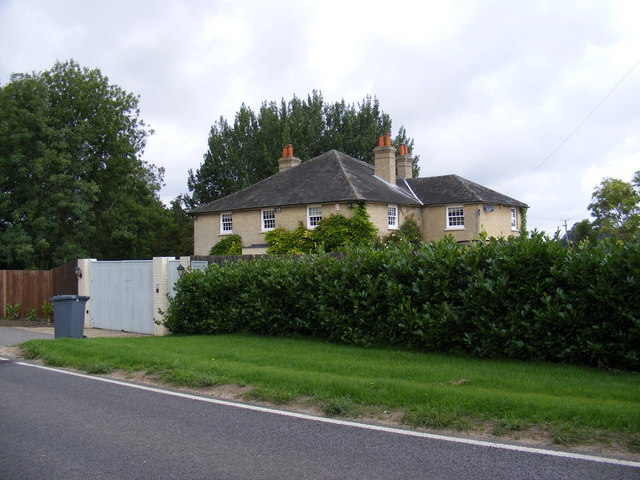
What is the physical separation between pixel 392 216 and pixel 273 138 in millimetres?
22164

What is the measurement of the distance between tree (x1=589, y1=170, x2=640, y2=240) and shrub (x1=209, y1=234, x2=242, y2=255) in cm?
2771

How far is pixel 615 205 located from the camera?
155ft

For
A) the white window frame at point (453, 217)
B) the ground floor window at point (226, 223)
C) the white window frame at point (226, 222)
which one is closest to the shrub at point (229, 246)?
the white window frame at point (226, 222)

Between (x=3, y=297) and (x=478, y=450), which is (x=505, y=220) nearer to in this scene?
(x=3, y=297)

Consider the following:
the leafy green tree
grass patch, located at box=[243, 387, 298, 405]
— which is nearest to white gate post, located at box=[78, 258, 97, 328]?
the leafy green tree

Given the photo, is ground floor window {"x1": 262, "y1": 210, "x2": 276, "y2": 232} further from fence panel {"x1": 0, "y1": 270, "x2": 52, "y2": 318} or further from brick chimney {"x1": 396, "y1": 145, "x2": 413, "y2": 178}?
fence panel {"x1": 0, "y1": 270, "x2": 52, "y2": 318}

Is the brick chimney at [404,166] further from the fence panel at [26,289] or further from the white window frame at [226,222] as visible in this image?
the fence panel at [26,289]

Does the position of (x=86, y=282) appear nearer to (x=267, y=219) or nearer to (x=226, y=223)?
(x=267, y=219)

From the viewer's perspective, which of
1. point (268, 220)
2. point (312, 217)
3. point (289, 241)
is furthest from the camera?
point (268, 220)

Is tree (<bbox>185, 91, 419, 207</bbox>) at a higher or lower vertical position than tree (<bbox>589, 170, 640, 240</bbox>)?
higher

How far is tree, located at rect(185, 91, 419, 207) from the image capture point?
173 feet

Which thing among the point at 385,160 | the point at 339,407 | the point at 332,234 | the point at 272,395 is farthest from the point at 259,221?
the point at 339,407

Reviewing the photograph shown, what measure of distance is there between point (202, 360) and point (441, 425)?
558 cm

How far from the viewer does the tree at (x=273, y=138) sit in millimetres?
52656
